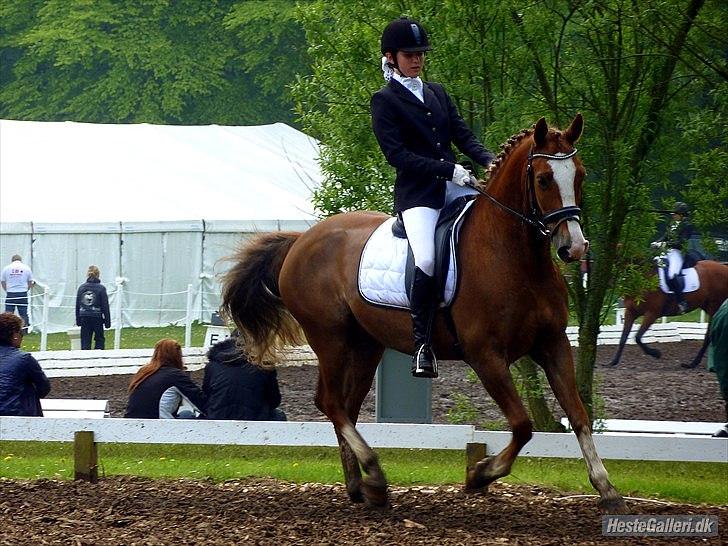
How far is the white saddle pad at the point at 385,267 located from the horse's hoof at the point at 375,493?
1146 mm

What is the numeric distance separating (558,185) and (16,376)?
561cm

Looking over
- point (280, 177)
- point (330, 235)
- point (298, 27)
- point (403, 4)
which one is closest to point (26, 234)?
point (280, 177)

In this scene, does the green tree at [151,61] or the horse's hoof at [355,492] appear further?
the green tree at [151,61]

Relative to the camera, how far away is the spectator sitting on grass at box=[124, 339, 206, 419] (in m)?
11.0

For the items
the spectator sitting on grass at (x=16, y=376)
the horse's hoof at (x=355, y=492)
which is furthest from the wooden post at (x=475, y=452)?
the spectator sitting on grass at (x=16, y=376)

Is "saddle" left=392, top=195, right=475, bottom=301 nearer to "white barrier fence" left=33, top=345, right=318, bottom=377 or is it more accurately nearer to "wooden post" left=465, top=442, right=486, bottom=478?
"wooden post" left=465, top=442, right=486, bottom=478

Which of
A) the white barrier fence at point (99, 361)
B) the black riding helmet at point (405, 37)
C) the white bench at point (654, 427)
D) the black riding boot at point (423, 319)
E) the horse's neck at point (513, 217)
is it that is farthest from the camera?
the white barrier fence at point (99, 361)

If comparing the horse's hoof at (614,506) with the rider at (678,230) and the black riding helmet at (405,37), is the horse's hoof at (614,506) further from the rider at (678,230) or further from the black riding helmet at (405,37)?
the rider at (678,230)

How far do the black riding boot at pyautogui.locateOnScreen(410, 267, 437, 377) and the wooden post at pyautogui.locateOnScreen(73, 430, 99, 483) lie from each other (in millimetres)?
3046

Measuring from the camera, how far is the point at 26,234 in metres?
27.1

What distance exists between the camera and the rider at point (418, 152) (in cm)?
778

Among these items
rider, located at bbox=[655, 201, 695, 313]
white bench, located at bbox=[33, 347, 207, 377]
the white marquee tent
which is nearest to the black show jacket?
rider, located at bbox=[655, 201, 695, 313]

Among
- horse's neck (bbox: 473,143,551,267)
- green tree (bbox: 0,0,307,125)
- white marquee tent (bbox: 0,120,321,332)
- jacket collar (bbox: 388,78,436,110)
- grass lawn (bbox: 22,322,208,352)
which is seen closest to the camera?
horse's neck (bbox: 473,143,551,267)

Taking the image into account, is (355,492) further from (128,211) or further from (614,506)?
(128,211)
